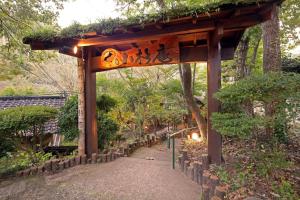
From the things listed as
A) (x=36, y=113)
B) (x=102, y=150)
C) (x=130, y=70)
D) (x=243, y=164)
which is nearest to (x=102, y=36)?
(x=36, y=113)

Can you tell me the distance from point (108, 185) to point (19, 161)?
2342mm

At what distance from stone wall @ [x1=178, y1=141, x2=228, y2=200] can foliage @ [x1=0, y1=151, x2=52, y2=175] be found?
3.16m

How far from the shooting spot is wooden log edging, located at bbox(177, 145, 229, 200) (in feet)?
7.77

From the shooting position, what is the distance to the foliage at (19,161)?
371cm

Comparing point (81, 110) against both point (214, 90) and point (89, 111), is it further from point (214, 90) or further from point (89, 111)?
point (214, 90)

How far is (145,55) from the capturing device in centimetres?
373

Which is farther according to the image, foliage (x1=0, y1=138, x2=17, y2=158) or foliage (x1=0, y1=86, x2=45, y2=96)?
foliage (x1=0, y1=86, x2=45, y2=96)

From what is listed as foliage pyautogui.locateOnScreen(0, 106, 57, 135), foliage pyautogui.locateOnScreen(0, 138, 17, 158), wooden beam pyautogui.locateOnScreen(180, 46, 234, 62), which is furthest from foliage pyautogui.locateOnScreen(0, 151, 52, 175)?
wooden beam pyautogui.locateOnScreen(180, 46, 234, 62)

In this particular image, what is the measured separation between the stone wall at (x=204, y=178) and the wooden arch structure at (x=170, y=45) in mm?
280

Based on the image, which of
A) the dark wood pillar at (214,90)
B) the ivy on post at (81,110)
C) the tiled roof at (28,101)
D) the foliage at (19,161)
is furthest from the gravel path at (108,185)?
the tiled roof at (28,101)

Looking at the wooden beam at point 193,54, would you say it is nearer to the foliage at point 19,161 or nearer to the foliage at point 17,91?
the foliage at point 19,161

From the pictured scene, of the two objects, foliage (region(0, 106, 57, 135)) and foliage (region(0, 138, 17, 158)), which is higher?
foliage (region(0, 106, 57, 135))

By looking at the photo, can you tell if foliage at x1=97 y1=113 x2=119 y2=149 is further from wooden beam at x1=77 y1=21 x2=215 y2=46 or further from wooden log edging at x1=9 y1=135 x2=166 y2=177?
wooden beam at x1=77 y1=21 x2=215 y2=46

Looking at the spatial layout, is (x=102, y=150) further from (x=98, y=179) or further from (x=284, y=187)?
(x=284, y=187)
